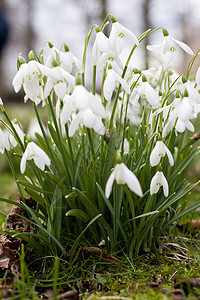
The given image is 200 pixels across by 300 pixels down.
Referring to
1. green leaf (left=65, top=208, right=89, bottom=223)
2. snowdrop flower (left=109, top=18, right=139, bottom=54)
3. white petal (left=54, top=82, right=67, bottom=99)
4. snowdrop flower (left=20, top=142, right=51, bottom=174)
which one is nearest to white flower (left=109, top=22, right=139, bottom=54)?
snowdrop flower (left=109, top=18, right=139, bottom=54)

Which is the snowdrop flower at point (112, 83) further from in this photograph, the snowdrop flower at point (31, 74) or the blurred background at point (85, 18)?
the blurred background at point (85, 18)

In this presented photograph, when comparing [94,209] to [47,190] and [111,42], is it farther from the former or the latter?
[111,42]

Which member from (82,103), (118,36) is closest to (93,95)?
(82,103)

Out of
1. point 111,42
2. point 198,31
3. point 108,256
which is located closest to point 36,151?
point 111,42

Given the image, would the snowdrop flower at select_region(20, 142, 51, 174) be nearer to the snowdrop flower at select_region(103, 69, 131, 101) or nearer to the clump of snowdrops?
the clump of snowdrops

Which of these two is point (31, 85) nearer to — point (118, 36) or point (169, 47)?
point (118, 36)
